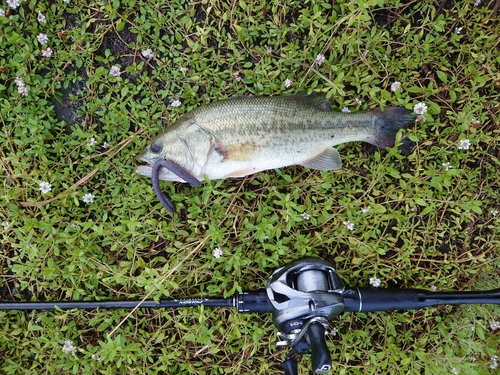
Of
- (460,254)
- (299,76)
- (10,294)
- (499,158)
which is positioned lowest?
(460,254)

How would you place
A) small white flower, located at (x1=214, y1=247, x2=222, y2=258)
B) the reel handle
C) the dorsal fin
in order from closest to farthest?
the reel handle < the dorsal fin < small white flower, located at (x1=214, y1=247, x2=222, y2=258)

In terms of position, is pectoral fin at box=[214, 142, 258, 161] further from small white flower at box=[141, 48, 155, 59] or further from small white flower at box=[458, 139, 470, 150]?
small white flower at box=[458, 139, 470, 150]

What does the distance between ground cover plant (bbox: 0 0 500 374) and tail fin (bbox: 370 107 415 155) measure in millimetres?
123

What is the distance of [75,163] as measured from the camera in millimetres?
3029

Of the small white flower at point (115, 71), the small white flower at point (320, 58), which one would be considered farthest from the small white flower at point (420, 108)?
the small white flower at point (115, 71)

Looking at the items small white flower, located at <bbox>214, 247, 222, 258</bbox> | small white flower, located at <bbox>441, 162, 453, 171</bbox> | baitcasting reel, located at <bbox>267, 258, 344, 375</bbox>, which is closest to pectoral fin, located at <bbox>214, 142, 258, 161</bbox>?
small white flower, located at <bbox>214, 247, 222, 258</bbox>

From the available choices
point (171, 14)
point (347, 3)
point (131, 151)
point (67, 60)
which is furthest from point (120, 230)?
point (347, 3)

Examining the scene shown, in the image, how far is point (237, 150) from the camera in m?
2.68

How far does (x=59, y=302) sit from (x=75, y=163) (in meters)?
1.06

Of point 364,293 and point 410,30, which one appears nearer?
point 364,293

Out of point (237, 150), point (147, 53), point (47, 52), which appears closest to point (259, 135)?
point (237, 150)

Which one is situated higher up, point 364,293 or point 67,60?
point 67,60

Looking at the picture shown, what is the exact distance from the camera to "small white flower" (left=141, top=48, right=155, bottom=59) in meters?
3.01

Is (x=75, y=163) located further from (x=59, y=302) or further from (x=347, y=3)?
(x=347, y=3)
